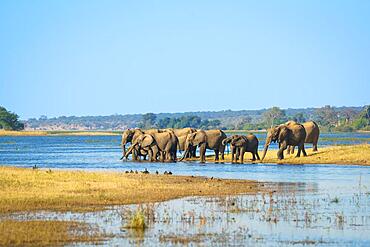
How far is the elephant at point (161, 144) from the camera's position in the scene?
58812mm

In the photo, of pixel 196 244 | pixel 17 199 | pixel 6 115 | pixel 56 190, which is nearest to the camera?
pixel 196 244

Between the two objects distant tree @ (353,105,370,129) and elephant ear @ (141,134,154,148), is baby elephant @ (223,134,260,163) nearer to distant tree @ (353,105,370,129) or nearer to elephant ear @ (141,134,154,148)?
elephant ear @ (141,134,154,148)

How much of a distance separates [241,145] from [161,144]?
616 centimetres

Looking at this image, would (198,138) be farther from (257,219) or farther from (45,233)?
(45,233)

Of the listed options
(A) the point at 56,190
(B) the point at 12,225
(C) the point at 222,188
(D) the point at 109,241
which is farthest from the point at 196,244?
(C) the point at 222,188

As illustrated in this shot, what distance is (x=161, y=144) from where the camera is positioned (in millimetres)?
59094

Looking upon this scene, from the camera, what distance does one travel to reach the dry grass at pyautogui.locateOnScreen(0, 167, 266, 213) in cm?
2791

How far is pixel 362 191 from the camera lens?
3394 cm

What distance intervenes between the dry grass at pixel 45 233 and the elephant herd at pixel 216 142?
32.6m

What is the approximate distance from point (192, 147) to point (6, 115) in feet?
462

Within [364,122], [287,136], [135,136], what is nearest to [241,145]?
[287,136]

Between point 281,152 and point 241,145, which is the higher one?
point 241,145

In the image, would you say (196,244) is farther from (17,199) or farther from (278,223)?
(17,199)

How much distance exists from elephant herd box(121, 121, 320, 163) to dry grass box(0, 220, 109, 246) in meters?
32.6
